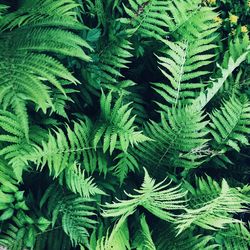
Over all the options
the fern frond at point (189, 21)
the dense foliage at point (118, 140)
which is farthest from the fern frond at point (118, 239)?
the fern frond at point (189, 21)

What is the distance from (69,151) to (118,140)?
30cm

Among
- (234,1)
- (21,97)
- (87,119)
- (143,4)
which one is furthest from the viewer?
(234,1)

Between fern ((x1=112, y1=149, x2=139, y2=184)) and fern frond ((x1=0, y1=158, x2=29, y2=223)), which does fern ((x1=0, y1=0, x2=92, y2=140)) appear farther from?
fern ((x1=112, y1=149, x2=139, y2=184))

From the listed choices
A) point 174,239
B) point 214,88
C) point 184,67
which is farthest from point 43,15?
point 174,239

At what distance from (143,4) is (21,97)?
1.03 m

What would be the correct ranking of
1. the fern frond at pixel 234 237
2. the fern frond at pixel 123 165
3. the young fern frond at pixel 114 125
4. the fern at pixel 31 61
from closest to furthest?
the fern at pixel 31 61
the young fern frond at pixel 114 125
the fern frond at pixel 123 165
the fern frond at pixel 234 237

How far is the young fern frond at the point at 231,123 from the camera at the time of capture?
81.4 inches

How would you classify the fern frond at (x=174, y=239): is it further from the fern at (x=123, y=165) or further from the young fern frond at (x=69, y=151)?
the young fern frond at (x=69, y=151)

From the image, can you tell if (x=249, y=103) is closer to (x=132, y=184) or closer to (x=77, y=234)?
(x=132, y=184)

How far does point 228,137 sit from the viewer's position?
2129 millimetres

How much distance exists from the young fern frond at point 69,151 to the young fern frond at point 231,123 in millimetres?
691

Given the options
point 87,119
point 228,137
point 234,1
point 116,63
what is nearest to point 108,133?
point 87,119

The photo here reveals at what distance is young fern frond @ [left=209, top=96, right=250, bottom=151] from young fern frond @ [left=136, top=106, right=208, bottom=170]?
0.15 m

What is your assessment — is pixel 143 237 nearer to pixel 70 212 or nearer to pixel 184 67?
pixel 70 212
